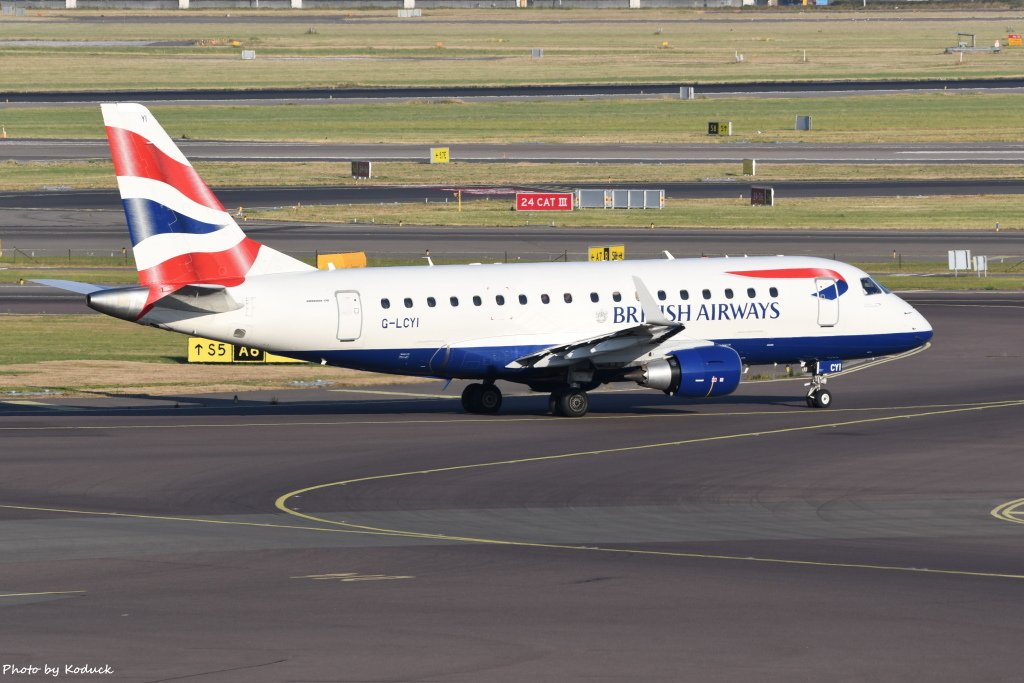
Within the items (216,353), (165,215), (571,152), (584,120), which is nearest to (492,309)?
(165,215)

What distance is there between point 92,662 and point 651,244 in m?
77.2

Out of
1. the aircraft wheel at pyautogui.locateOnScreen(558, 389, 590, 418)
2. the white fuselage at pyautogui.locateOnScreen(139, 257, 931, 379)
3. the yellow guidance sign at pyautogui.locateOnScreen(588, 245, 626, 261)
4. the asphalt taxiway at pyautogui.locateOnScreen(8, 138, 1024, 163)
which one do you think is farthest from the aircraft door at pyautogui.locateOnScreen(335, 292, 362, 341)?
the asphalt taxiway at pyautogui.locateOnScreen(8, 138, 1024, 163)

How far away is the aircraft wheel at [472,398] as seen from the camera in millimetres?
51906

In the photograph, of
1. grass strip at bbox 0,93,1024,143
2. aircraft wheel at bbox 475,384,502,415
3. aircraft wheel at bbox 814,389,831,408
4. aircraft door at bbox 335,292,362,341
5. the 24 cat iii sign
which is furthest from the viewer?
grass strip at bbox 0,93,1024,143

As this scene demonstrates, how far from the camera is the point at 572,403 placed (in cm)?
5062

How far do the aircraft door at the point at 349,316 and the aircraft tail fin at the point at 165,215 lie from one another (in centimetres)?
304

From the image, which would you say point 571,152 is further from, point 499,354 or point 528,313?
point 499,354

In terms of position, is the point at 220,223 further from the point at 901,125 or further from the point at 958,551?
the point at 901,125

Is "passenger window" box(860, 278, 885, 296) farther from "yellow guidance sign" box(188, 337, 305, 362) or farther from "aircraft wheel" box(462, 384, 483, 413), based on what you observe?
"yellow guidance sign" box(188, 337, 305, 362)

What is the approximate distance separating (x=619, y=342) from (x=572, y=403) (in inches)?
116

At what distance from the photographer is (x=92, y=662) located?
71.8ft

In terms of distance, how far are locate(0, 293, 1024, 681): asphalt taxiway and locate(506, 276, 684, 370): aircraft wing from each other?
1950mm

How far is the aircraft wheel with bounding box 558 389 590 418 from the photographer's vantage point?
166 ft

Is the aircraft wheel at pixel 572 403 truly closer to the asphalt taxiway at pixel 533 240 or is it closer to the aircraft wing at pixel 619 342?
the aircraft wing at pixel 619 342
